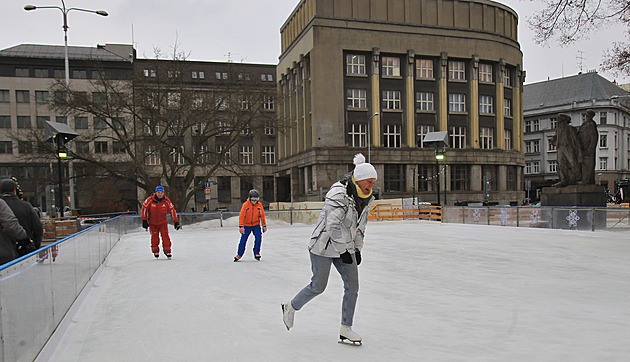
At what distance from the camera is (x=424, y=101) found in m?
54.7

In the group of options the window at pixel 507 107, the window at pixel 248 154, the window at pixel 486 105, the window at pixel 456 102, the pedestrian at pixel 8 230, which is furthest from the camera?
the window at pixel 248 154

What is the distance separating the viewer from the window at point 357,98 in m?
51.9

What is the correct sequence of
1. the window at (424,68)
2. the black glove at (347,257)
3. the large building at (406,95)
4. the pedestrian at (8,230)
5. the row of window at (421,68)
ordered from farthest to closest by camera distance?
the window at (424,68)
the row of window at (421,68)
the large building at (406,95)
the pedestrian at (8,230)
the black glove at (347,257)

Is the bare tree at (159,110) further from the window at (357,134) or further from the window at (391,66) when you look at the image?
the window at (391,66)

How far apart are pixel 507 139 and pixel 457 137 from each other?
8.16m

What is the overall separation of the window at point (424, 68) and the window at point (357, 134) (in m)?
9.14

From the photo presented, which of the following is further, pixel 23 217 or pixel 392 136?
pixel 392 136

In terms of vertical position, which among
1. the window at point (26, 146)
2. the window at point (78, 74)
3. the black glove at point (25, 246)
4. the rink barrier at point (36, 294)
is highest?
the window at point (78, 74)

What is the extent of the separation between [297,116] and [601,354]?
5520 centimetres

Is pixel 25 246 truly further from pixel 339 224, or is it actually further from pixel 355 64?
pixel 355 64

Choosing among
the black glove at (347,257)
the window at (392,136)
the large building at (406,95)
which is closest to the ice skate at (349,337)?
the black glove at (347,257)

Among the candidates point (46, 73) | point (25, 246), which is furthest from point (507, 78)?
point (25, 246)

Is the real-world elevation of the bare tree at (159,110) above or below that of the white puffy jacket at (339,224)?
above

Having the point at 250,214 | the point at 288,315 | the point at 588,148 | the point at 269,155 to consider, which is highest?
the point at 269,155
